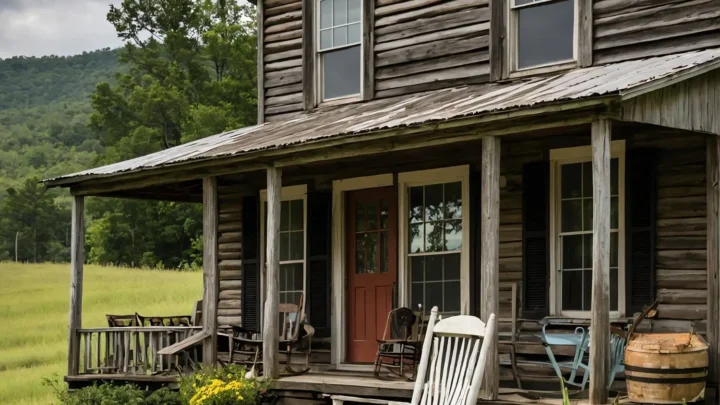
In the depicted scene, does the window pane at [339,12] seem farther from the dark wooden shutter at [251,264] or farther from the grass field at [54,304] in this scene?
the grass field at [54,304]

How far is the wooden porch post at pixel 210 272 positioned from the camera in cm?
1214

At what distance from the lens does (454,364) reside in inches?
364

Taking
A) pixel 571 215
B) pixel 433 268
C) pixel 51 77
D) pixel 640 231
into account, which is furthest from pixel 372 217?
pixel 51 77

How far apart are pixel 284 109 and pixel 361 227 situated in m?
2.24

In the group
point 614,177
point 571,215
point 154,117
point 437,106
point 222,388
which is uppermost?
point 154,117

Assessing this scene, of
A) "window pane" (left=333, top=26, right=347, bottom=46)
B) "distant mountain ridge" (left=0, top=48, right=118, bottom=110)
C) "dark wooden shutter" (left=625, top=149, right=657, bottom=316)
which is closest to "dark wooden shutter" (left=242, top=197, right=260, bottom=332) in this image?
"window pane" (left=333, top=26, right=347, bottom=46)

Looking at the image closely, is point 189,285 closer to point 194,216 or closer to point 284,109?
point 194,216

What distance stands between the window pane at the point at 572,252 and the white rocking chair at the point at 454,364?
167 cm

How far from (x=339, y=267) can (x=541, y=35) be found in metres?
3.66

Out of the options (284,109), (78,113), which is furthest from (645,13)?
(78,113)

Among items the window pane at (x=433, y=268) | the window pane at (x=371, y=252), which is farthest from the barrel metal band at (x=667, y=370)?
the window pane at (x=371, y=252)

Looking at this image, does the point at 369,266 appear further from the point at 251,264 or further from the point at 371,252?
the point at 251,264

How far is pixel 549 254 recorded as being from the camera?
1085 cm

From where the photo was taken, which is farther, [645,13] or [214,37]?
[214,37]
